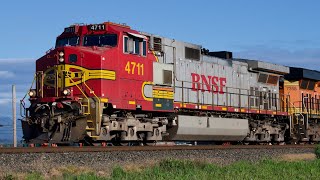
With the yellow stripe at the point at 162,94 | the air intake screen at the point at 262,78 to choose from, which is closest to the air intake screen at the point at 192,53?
the yellow stripe at the point at 162,94

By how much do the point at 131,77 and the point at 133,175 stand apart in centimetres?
596

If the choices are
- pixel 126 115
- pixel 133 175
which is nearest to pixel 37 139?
pixel 126 115

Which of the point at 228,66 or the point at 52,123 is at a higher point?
the point at 228,66

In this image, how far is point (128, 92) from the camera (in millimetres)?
15789

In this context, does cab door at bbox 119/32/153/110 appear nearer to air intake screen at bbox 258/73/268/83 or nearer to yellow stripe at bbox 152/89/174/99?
yellow stripe at bbox 152/89/174/99

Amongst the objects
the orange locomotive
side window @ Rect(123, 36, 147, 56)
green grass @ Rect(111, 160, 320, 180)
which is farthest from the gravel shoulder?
the orange locomotive

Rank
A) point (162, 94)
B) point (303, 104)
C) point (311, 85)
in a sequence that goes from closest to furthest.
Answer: point (162, 94) → point (303, 104) → point (311, 85)

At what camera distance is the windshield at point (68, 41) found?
52.9 feet

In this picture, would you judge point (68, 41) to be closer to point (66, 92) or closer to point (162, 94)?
point (66, 92)

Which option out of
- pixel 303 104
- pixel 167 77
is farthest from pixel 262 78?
pixel 167 77

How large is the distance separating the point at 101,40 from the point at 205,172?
6120 mm

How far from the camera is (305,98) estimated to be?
27.0m

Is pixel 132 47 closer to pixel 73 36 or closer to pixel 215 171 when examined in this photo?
pixel 73 36

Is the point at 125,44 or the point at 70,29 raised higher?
the point at 70,29
